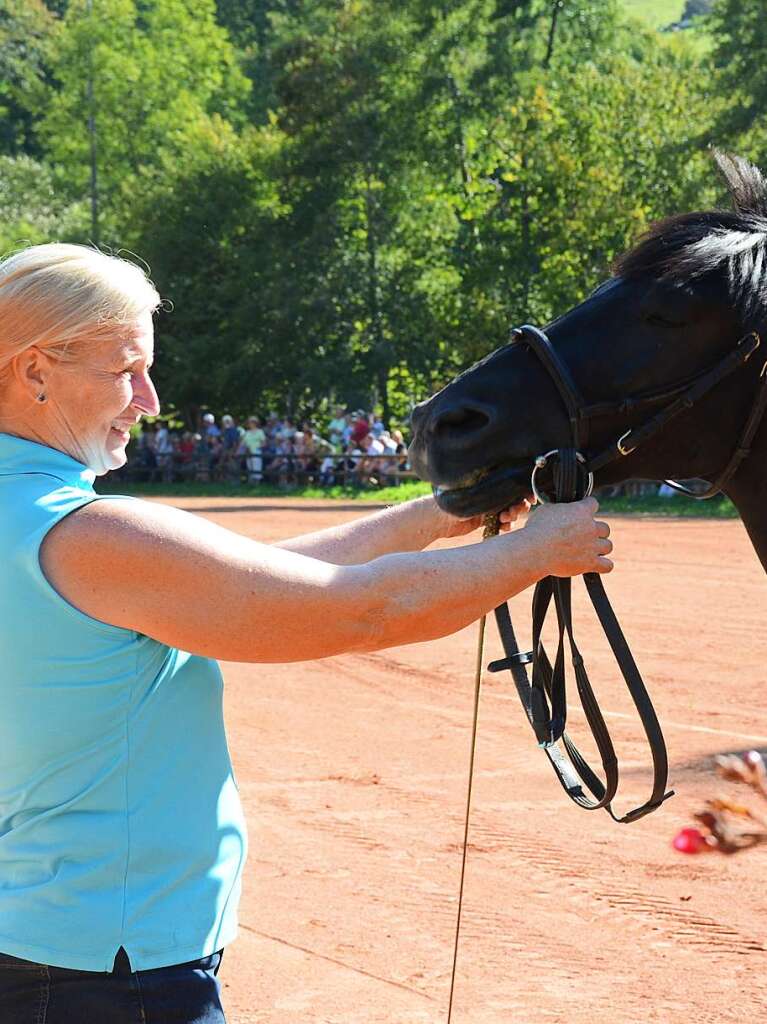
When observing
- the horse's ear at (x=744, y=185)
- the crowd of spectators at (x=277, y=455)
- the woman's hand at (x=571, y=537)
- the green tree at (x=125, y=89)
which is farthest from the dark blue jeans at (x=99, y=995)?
the green tree at (x=125, y=89)

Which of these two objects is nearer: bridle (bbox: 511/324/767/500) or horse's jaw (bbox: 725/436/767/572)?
bridle (bbox: 511/324/767/500)

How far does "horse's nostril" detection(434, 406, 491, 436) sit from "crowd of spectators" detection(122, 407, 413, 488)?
23441 mm

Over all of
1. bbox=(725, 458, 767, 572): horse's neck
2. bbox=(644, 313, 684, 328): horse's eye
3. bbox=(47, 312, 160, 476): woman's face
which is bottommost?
bbox=(725, 458, 767, 572): horse's neck

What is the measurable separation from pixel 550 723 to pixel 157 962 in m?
1.16

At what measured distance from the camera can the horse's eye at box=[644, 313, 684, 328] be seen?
10.4 feet

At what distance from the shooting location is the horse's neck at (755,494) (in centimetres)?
334

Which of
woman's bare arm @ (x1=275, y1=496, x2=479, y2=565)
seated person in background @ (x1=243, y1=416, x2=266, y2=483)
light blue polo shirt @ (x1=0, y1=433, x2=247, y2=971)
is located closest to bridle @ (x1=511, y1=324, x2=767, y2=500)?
woman's bare arm @ (x1=275, y1=496, x2=479, y2=565)

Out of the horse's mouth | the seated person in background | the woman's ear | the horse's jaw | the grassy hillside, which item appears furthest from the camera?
the grassy hillside

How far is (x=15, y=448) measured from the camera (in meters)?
2.29

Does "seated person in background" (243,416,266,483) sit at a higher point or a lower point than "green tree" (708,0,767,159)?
lower

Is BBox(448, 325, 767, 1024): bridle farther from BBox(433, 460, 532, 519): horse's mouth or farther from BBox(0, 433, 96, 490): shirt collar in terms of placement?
BBox(0, 433, 96, 490): shirt collar

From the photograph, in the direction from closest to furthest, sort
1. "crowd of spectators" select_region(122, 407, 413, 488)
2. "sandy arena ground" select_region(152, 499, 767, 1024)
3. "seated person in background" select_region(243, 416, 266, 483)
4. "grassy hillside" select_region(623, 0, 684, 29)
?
1. "sandy arena ground" select_region(152, 499, 767, 1024)
2. "crowd of spectators" select_region(122, 407, 413, 488)
3. "seated person in background" select_region(243, 416, 266, 483)
4. "grassy hillside" select_region(623, 0, 684, 29)

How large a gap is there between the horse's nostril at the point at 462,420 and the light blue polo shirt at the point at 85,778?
1.00 meters

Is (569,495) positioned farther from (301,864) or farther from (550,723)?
(301,864)
